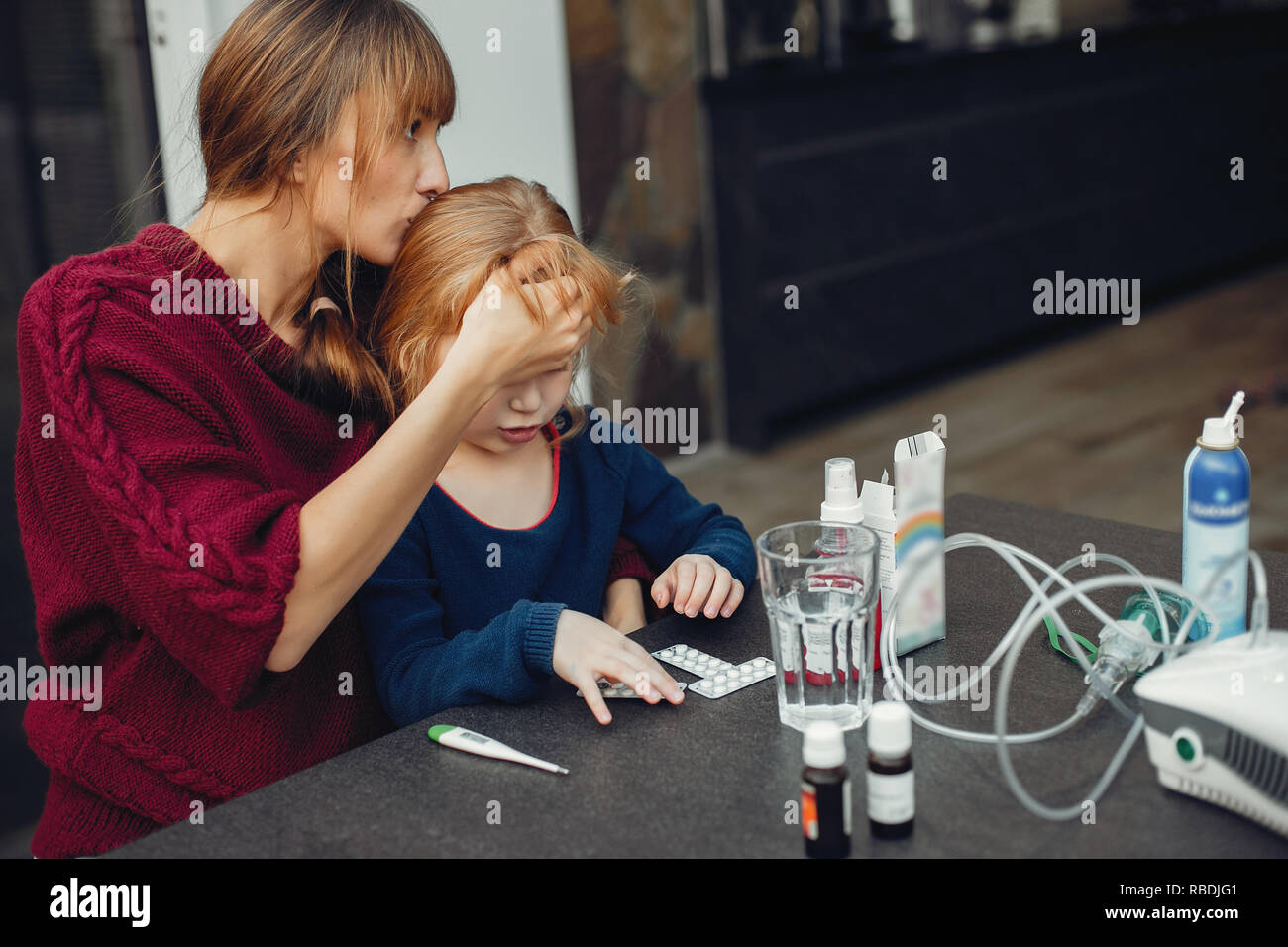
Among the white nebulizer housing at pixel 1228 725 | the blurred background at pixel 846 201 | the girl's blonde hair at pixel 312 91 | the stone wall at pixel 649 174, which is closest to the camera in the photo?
the white nebulizer housing at pixel 1228 725

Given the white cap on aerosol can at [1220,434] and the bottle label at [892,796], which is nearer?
the bottle label at [892,796]

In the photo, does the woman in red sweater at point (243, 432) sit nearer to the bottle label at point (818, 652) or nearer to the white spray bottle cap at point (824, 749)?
the bottle label at point (818, 652)

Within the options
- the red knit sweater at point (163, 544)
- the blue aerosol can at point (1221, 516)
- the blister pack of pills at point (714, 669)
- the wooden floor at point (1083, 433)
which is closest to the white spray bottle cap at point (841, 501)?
the blister pack of pills at point (714, 669)

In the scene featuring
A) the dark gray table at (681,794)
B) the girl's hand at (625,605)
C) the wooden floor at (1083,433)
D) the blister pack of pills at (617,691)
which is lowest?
the wooden floor at (1083,433)

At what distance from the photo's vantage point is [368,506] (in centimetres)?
96

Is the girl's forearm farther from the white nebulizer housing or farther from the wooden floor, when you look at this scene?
the wooden floor

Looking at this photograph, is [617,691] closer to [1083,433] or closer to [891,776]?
[891,776]

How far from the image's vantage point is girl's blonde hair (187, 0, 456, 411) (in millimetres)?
1121

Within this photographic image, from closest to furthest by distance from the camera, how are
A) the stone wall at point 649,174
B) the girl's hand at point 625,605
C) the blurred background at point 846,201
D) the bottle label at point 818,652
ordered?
the bottle label at point 818,652 → the girl's hand at point 625,605 → the blurred background at point 846,201 → the stone wall at point 649,174

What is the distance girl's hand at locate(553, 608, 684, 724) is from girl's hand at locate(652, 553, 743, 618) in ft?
0.41

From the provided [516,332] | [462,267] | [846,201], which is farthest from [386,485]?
[846,201]

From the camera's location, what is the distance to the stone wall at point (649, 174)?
10.5ft
